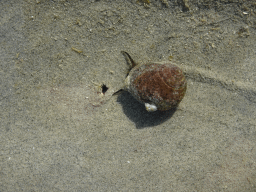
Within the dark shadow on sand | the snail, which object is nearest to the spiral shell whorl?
the snail

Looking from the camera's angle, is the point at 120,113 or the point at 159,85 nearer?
the point at 159,85

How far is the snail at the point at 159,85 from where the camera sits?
2002mm

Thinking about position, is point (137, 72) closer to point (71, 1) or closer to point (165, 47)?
point (165, 47)

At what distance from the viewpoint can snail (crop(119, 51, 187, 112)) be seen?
2002mm

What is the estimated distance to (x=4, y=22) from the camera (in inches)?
86.7

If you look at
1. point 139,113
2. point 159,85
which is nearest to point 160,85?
point 159,85

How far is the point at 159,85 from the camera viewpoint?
6.58 ft

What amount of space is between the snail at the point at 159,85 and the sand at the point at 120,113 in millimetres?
281

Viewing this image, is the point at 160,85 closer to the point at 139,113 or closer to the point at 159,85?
the point at 159,85

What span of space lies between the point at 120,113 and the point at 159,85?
0.68 metres

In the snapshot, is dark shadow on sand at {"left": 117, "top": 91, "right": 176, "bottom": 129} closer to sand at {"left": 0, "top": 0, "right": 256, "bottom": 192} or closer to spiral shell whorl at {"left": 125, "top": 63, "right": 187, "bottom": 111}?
sand at {"left": 0, "top": 0, "right": 256, "bottom": 192}

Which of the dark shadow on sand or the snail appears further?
the dark shadow on sand

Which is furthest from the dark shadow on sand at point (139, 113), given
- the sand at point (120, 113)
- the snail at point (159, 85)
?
the snail at point (159, 85)

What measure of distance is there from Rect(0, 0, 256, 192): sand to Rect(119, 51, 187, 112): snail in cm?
28
